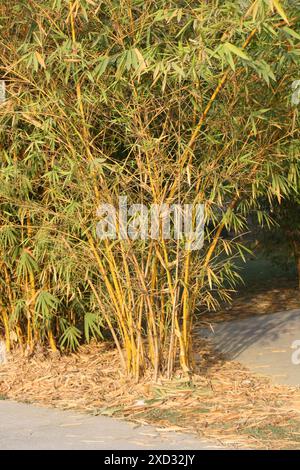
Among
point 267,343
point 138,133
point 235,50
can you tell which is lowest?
point 267,343

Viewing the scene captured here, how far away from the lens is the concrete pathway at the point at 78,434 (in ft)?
15.5

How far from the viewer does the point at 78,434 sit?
16.5ft

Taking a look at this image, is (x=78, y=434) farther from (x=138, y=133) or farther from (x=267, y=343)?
(x=267, y=343)

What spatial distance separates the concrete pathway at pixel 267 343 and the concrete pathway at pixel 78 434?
172cm

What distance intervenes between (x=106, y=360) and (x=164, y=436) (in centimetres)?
218

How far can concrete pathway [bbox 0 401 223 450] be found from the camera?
186 inches

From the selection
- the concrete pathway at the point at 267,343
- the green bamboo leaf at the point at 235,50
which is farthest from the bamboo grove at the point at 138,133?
the concrete pathway at the point at 267,343

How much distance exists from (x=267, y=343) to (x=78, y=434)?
10.7ft

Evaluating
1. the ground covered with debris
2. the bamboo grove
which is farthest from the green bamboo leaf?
the ground covered with debris

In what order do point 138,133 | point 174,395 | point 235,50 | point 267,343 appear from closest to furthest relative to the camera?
point 235,50
point 138,133
point 174,395
point 267,343

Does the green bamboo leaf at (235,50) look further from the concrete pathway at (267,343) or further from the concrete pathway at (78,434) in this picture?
the concrete pathway at (267,343)

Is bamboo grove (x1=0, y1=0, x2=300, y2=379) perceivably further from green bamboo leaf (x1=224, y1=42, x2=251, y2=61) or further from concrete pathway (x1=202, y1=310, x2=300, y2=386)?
concrete pathway (x1=202, y1=310, x2=300, y2=386)

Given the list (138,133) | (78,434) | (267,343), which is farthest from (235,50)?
(267,343)
